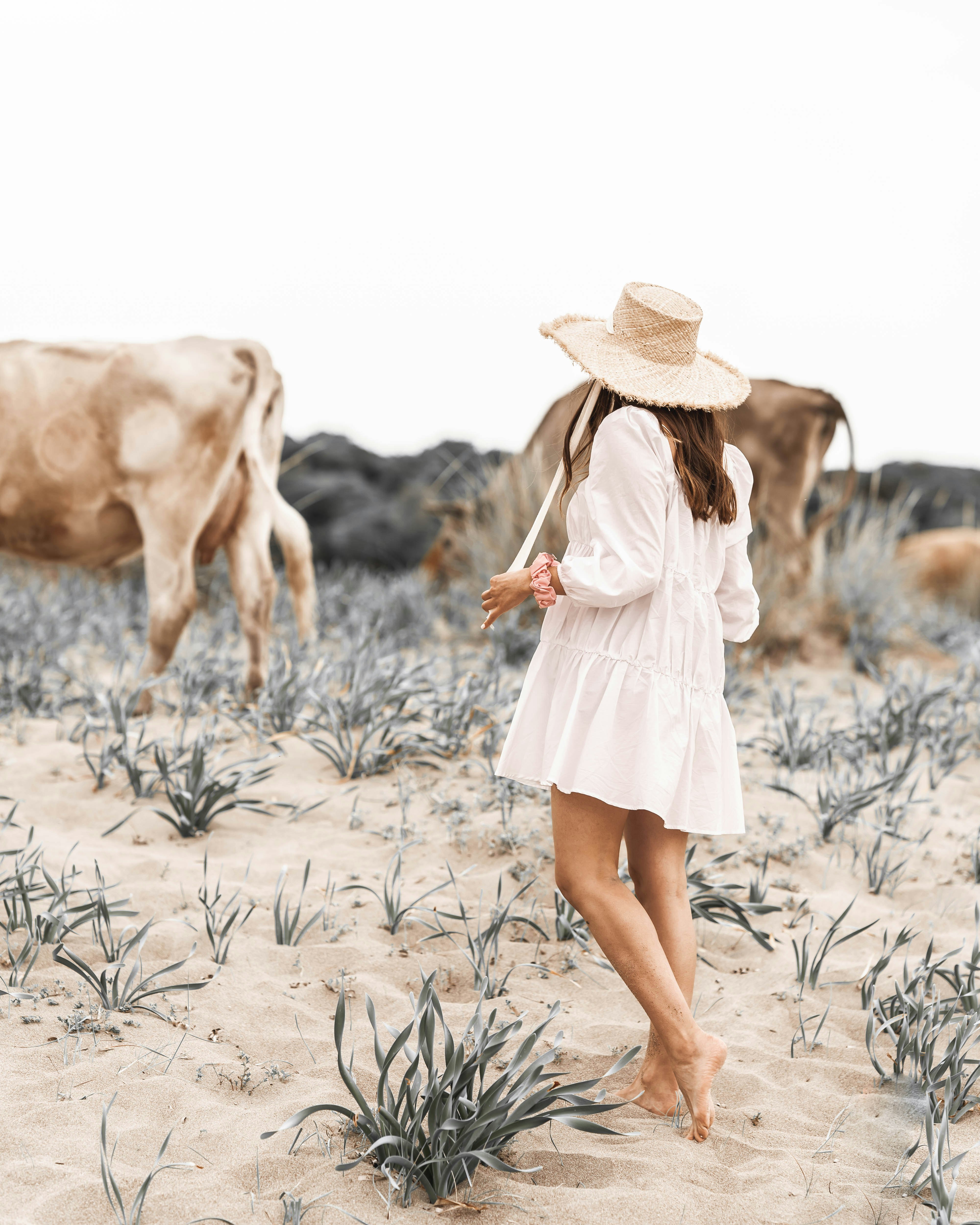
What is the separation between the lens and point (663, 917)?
2371mm

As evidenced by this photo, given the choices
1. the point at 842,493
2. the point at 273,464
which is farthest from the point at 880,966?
the point at 842,493

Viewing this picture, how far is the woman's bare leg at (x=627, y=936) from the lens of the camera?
2182 millimetres

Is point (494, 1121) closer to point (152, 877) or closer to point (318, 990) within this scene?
point (318, 990)

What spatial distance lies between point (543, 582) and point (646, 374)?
0.53 meters

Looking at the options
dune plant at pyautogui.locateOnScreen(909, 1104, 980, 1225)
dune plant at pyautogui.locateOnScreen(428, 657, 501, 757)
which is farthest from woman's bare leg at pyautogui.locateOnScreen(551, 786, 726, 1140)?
dune plant at pyautogui.locateOnScreen(428, 657, 501, 757)

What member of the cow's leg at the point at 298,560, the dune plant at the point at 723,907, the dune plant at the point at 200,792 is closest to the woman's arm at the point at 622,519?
the dune plant at the point at 723,907

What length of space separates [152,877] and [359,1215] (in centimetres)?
166

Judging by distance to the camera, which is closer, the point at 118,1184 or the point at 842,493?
the point at 118,1184

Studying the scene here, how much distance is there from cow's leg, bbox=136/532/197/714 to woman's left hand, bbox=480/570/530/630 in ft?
10.9

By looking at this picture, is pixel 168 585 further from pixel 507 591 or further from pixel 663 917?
pixel 663 917

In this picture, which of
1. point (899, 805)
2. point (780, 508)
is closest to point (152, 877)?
point (899, 805)

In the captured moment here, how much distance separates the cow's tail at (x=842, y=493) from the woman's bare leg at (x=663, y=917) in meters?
6.12

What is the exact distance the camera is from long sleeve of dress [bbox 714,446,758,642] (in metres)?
2.46

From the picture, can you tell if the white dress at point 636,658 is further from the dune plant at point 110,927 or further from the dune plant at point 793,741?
the dune plant at point 793,741
